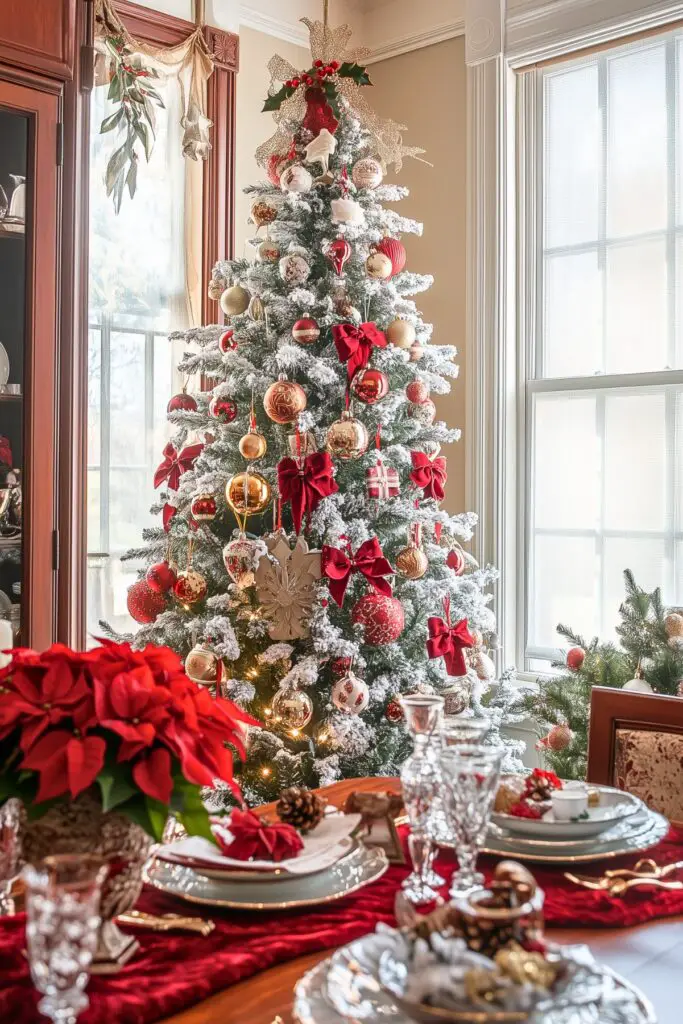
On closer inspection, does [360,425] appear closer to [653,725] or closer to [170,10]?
[653,725]

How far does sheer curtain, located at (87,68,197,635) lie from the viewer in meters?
3.29

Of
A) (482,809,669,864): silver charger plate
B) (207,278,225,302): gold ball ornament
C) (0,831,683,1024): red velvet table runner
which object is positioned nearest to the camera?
(0,831,683,1024): red velvet table runner

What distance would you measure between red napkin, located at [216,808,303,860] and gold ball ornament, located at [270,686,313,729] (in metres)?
1.22

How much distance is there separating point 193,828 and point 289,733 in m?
1.55

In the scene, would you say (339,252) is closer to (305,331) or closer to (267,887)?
(305,331)

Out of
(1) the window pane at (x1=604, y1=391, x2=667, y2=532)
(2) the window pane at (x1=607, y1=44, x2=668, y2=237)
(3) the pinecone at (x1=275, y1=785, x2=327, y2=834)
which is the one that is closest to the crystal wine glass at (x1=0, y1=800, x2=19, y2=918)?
(3) the pinecone at (x1=275, y1=785, x2=327, y2=834)

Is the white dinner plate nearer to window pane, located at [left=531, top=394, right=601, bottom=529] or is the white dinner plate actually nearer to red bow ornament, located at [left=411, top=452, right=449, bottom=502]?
red bow ornament, located at [left=411, top=452, right=449, bottom=502]

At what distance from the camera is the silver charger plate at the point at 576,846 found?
1.34 m

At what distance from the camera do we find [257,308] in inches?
110

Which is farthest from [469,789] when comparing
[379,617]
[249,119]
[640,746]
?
[249,119]

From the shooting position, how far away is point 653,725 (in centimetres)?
187

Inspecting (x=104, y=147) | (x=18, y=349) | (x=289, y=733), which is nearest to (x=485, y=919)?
(x=289, y=733)

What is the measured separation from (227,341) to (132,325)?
612 mm

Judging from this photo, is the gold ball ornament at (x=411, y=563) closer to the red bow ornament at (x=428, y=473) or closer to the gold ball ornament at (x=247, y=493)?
the red bow ornament at (x=428, y=473)
